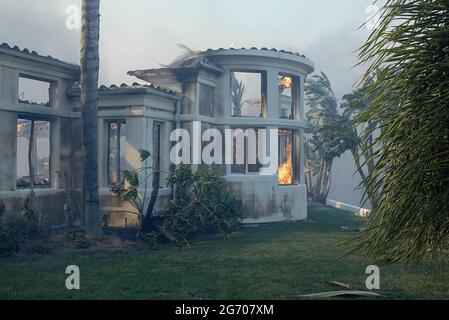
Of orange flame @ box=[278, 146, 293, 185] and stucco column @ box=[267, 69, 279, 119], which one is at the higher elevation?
stucco column @ box=[267, 69, 279, 119]

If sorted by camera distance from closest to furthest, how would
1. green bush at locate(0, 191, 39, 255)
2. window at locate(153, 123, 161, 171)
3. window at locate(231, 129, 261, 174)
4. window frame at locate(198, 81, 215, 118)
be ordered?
1. green bush at locate(0, 191, 39, 255)
2. window at locate(153, 123, 161, 171)
3. window frame at locate(198, 81, 215, 118)
4. window at locate(231, 129, 261, 174)

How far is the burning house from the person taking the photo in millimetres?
14898

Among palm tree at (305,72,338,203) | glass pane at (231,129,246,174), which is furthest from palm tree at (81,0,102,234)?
palm tree at (305,72,338,203)

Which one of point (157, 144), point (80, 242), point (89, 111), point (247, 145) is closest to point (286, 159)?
point (247, 145)

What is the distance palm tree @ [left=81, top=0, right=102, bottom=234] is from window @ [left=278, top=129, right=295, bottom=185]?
10.3 m

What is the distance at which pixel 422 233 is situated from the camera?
14.5 feet

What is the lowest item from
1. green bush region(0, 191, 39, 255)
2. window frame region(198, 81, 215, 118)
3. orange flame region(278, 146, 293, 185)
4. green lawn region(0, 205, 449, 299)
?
green lawn region(0, 205, 449, 299)

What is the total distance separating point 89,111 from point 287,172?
11.1m

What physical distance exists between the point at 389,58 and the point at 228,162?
14921 mm

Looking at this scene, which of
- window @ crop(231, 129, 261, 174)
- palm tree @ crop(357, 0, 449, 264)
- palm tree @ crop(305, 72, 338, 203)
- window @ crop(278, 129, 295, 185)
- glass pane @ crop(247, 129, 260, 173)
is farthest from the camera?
palm tree @ crop(305, 72, 338, 203)

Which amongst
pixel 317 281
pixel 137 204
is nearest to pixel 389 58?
pixel 317 281

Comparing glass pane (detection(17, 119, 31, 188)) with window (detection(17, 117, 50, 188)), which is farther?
window (detection(17, 117, 50, 188))

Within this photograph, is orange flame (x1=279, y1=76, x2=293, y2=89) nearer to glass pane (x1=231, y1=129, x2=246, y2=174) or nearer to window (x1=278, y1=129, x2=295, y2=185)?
window (x1=278, y1=129, x2=295, y2=185)

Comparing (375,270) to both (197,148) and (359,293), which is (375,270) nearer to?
(359,293)
